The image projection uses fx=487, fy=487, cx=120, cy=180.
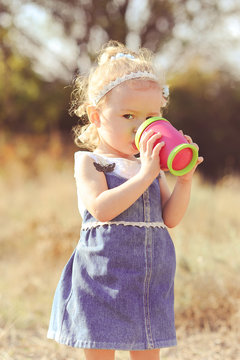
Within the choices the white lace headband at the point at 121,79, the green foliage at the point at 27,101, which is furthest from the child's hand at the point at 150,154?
the green foliage at the point at 27,101

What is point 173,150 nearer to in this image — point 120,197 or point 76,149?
point 120,197

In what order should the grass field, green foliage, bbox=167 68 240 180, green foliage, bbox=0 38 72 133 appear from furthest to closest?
green foliage, bbox=167 68 240 180 → green foliage, bbox=0 38 72 133 → the grass field

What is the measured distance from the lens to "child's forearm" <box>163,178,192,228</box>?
1815mm

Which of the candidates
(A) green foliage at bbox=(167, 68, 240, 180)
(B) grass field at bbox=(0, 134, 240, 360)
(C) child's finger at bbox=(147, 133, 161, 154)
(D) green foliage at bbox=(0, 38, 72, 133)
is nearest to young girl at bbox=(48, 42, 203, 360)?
(C) child's finger at bbox=(147, 133, 161, 154)

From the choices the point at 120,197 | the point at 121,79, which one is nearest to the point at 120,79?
the point at 121,79

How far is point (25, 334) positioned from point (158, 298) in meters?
1.52

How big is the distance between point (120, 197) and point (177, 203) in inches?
11.7

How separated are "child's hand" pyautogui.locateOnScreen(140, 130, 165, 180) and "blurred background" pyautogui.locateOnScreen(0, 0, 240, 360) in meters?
1.44

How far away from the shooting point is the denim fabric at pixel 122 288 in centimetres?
168

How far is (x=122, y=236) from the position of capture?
5.56 feet

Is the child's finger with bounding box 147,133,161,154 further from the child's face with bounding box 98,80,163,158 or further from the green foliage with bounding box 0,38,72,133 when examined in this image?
the green foliage with bounding box 0,38,72,133

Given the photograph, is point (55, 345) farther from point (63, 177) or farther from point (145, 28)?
point (145, 28)

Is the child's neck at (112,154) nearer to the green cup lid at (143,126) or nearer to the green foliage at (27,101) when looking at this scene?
the green cup lid at (143,126)

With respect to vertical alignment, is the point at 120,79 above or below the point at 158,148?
above
